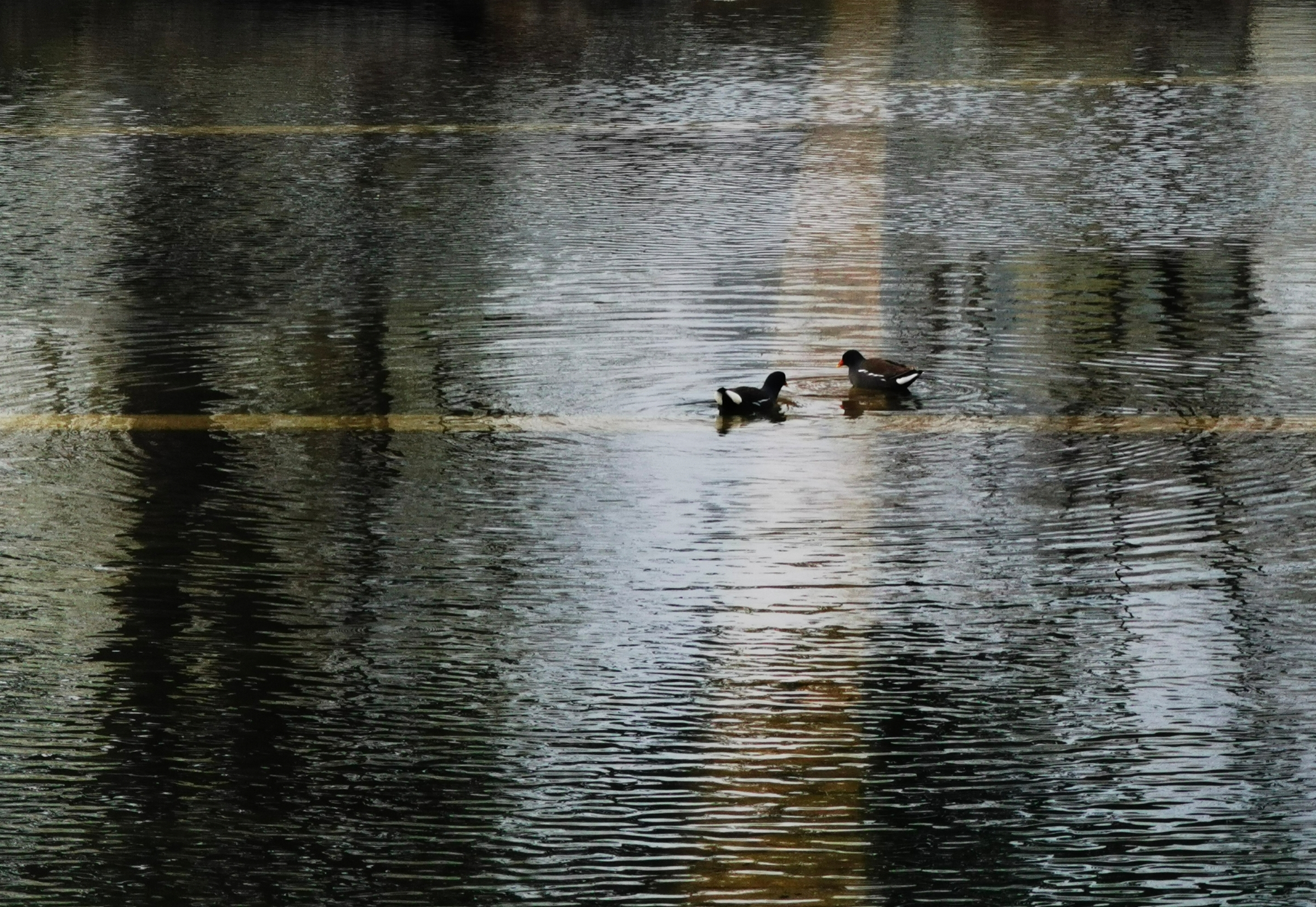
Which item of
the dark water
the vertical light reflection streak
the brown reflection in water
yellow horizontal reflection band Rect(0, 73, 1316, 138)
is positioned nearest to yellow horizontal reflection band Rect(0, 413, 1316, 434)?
the dark water

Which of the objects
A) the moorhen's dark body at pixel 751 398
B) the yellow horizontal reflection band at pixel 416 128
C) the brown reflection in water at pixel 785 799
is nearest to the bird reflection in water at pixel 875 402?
the moorhen's dark body at pixel 751 398

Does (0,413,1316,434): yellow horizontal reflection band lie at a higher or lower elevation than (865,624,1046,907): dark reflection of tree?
lower

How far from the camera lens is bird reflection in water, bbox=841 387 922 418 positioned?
6.90m

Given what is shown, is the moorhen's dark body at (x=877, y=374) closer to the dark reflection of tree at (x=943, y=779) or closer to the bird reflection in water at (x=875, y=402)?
the bird reflection in water at (x=875, y=402)

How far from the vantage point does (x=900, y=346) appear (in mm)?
7574

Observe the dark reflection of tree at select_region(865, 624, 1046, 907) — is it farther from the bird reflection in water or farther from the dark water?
the bird reflection in water

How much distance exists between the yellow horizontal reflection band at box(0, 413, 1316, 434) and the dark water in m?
0.04

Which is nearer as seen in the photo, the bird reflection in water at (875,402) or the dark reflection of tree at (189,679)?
the dark reflection of tree at (189,679)

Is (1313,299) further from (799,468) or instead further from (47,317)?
(47,317)

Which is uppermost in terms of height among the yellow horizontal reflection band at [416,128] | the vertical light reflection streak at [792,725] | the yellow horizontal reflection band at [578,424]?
the vertical light reflection streak at [792,725]

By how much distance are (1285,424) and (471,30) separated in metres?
10.6

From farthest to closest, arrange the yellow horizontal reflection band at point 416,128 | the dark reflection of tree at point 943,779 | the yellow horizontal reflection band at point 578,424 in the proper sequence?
the yellow horizontal reflection band at point 416,128, the yellow horizontal reflection band at point 578,424, the dark reflection of tree at point 943,779

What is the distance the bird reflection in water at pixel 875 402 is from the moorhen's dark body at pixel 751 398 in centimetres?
21

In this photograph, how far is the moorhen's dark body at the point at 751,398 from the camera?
6816 millimetres
